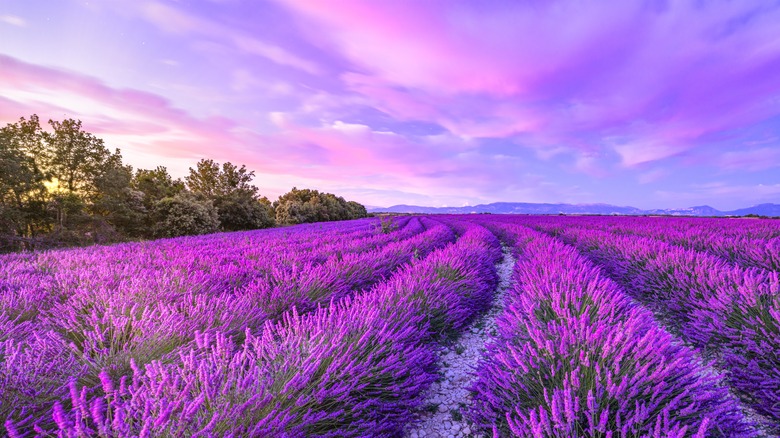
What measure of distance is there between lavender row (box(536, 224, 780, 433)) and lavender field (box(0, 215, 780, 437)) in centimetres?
2

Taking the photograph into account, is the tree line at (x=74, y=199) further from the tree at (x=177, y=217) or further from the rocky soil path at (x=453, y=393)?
the rocky soil path at (x=453, y=393)

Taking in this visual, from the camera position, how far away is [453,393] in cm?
254

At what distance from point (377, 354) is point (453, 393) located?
905 millimetres

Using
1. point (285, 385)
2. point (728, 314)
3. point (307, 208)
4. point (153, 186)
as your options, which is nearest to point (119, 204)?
Result: point (153, 186)

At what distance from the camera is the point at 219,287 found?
3.73 m

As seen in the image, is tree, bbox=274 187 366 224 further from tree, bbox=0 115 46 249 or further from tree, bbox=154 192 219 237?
tree, bbox=0 115 46 249

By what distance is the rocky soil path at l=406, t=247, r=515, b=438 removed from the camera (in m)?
2.09

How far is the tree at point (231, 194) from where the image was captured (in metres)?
28.1


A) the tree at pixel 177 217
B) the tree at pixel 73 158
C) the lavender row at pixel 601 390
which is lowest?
the tree at pixel 177 217

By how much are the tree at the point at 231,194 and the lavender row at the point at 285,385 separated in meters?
28.3

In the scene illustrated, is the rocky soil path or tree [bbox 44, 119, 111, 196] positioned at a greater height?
tree [bbox 44, 119, 111, 196]

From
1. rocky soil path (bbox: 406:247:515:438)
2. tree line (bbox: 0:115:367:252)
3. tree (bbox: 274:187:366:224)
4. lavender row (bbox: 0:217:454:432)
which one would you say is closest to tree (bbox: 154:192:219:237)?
tree line (bbox: 0:115:367:252)

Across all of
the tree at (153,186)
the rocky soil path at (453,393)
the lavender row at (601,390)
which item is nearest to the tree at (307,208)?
the tree at (153,186)

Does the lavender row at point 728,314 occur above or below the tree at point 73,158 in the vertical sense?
below
